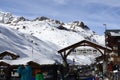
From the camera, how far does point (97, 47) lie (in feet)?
171

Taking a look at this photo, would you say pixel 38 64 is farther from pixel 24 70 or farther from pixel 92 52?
pixel 92 52

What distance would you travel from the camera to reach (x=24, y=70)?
66.2 ft

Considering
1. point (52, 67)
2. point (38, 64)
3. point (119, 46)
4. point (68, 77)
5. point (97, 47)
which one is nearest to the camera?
point (52, 67)

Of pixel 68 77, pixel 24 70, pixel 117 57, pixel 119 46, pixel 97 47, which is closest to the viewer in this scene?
pixel 24 70

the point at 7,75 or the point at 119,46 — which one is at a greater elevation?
the point at 119,46

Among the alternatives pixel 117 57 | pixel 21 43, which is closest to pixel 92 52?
pixel 117 57

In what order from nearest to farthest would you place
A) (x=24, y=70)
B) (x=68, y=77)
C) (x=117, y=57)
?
(x=24, y=70)
(x=68, y=77)
(x=117, y=57)

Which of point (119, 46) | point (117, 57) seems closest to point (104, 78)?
point (117, 57)

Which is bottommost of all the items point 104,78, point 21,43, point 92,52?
point 104,78

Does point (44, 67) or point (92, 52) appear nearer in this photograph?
point (44, 67)

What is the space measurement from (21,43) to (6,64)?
16291 centimetres

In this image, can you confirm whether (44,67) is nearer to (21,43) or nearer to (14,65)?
(14,65)

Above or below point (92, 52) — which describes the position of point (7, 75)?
below

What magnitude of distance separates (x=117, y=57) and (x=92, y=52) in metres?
3.68
